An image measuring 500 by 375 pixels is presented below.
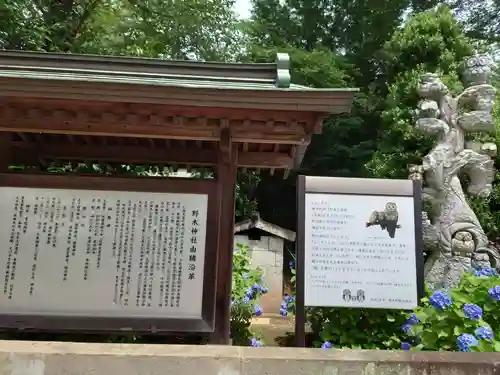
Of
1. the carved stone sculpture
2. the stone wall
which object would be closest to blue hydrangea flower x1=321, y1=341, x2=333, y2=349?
the carved stone sculpture

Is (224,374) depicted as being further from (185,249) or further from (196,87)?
(196,87)

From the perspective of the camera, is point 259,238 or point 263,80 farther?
point 259,238

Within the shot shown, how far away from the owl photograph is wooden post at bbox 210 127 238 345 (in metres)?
1.27

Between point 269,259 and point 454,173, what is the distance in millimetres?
5433

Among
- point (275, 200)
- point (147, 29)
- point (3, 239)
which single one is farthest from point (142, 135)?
point (275, 200)

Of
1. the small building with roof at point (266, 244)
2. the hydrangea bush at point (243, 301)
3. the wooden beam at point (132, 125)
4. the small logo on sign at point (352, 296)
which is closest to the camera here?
the wooden beam at point (132, 125)

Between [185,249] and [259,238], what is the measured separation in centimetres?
848

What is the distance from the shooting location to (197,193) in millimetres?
4168

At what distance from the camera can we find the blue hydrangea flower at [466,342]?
301 centimetres

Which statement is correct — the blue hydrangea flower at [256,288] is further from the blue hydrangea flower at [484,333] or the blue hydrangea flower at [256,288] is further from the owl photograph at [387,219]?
the blue hydrangea flower at [484,333]

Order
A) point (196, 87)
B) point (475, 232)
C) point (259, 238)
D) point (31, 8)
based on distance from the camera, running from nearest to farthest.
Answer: point (196, 87)
point (475, 232)
point (31, 8)
point (259, 238)

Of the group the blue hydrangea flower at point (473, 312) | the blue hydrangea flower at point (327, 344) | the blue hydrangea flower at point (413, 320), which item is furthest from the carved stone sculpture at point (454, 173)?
the blue hydrangea flower at point (473, 312)

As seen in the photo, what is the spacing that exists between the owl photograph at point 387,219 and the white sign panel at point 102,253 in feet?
5.01

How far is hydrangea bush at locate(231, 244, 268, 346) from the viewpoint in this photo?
5.23m
